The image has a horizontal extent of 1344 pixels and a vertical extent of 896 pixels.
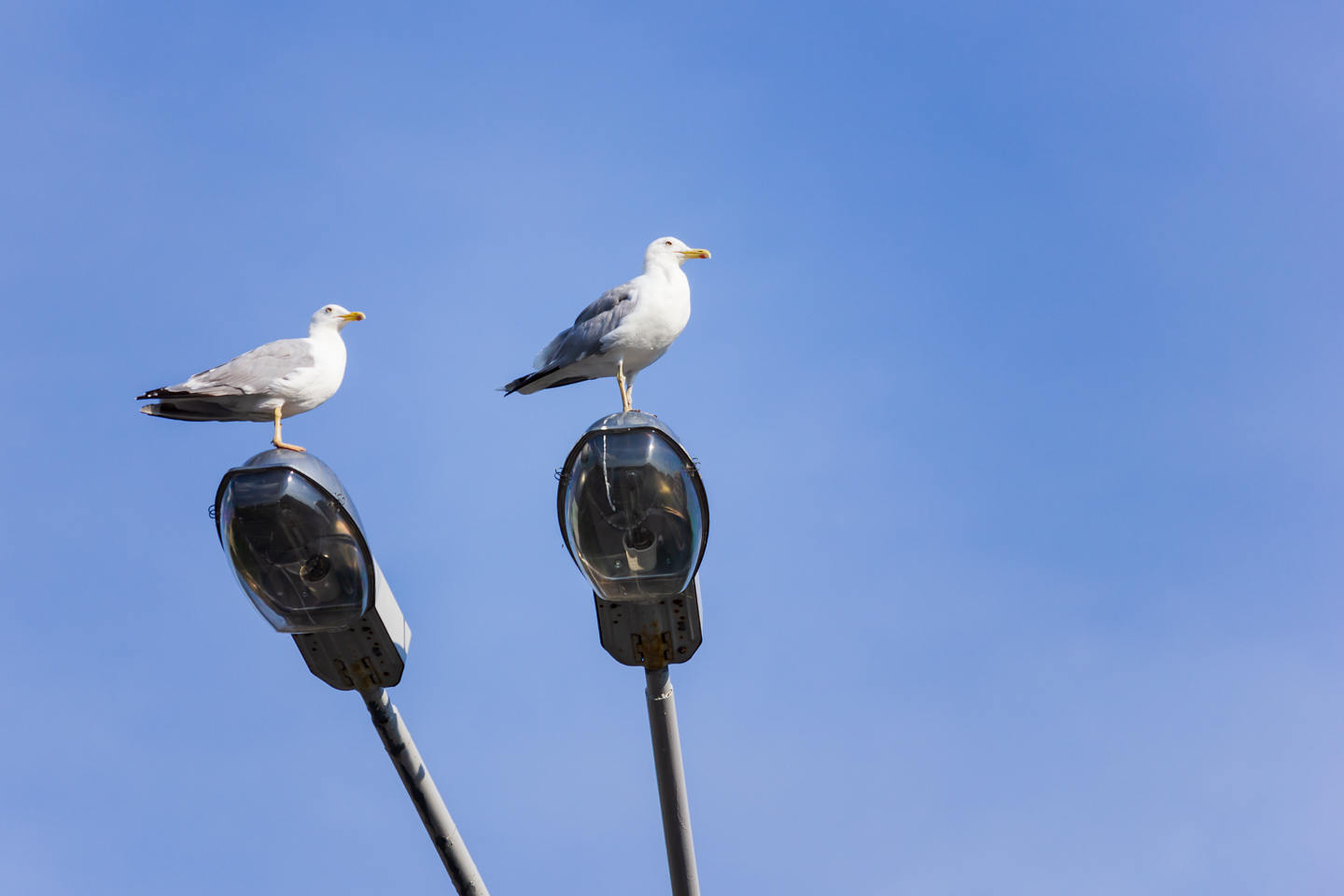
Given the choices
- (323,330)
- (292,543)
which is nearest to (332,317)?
(323,330)

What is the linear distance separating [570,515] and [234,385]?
8.90 feet

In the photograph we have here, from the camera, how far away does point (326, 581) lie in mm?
4191

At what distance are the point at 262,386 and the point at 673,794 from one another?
325 centimetres

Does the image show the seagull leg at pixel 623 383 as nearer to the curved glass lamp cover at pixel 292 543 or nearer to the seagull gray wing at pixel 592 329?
the seagull gray wing at pixel 592 329

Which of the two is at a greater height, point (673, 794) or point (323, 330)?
point (323, 330)

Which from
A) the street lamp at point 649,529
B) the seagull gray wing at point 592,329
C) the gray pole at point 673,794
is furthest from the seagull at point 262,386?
the gray pole at point 673,794

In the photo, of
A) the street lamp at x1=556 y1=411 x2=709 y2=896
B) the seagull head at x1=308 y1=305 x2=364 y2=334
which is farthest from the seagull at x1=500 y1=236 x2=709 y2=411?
the street lamp at x1=556 y1=411 x2=709 y2=896

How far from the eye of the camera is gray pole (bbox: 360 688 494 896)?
13.9 feet

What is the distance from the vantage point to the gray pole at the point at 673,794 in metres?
4.11

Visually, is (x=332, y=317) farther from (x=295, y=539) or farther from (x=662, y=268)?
(x=295, y=539)

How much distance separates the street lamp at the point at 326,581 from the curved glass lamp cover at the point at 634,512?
67cm

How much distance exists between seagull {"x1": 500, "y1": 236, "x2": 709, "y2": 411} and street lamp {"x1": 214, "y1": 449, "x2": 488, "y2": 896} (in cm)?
328

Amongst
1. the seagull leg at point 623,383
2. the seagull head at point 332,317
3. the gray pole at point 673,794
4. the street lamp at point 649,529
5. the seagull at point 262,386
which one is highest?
the seagull head at point 332,317

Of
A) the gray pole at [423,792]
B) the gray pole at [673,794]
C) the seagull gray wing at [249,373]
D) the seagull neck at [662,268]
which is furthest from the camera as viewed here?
the seagull neck at [662,268]
